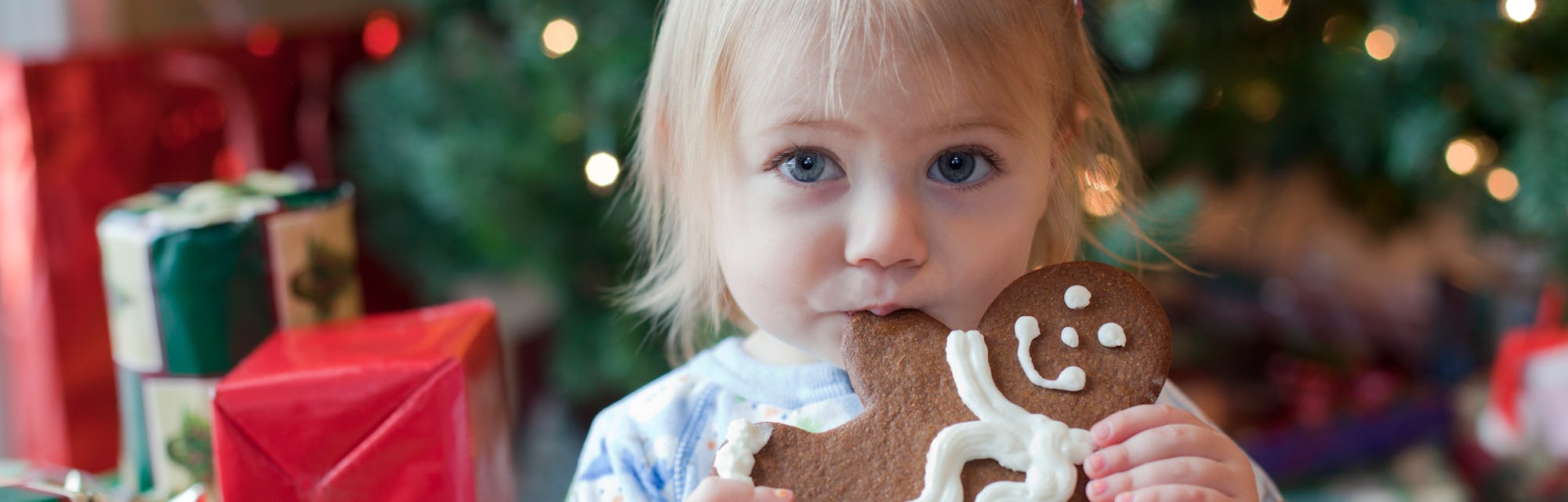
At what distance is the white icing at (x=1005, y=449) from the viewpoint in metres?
0.58

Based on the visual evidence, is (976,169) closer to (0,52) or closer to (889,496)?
(889,496)

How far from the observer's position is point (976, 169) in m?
0.64

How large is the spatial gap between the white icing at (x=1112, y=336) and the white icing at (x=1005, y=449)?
0.16 ft

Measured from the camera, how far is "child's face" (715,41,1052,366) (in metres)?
0.60

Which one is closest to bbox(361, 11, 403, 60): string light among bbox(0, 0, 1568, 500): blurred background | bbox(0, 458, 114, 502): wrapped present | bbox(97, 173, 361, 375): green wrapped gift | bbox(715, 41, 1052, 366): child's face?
bbox(0, 0, 1568, 500): blurred background

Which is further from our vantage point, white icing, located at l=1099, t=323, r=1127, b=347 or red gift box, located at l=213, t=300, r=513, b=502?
red gift box, located at l=213, t=300, r=513, b=502

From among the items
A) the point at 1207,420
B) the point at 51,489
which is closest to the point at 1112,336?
the point at 1207,420

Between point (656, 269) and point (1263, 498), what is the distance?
18.0 inches

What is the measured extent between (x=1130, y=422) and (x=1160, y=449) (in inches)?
0.8

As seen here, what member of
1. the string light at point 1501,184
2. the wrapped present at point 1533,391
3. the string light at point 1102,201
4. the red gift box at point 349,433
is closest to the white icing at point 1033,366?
the string light at point 1102,201

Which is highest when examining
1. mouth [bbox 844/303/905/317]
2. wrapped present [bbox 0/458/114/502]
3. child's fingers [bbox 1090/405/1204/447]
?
mouth [bbox 844/303/905/317]

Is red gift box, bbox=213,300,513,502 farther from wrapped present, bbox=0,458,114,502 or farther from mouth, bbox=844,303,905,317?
mouth, bbox=844,303,905,317

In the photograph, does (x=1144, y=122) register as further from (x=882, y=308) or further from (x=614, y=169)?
(x=882, y=308)

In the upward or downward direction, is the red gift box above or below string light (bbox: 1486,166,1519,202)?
below
